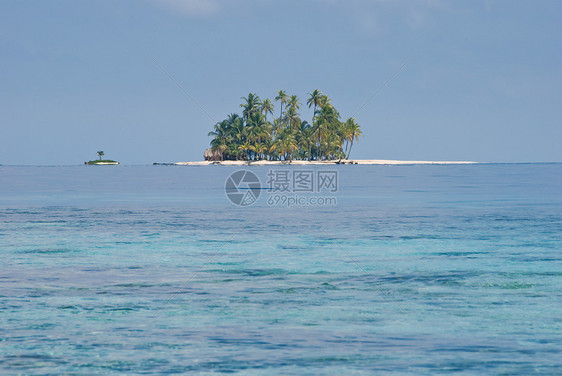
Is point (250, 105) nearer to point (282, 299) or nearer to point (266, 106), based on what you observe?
point (266, 106)

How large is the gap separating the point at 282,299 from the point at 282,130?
127 m

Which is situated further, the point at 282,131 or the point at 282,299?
the point at 282,131

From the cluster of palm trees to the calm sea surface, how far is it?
375ft

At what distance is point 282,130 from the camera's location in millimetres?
136625

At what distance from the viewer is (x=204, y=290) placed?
1134 cm

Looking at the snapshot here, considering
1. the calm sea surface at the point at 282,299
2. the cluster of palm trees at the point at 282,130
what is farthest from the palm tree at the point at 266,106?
the calm sea surface at the point at 282,299

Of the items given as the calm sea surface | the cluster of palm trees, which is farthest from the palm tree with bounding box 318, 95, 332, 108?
the calm sea surface

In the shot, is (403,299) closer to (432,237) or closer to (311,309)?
(311,309)

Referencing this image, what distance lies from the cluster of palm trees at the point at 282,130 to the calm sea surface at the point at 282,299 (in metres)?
114

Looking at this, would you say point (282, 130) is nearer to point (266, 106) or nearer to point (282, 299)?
point (266, 106)

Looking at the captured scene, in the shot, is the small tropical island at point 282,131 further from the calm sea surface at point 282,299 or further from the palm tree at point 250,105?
the calm sea surface at point 282,299

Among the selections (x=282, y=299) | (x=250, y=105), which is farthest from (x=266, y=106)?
(x=282, y=299)

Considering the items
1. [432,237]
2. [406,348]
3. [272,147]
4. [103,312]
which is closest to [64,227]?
[432,237]

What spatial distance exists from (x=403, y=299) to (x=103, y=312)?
4460 mm
